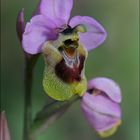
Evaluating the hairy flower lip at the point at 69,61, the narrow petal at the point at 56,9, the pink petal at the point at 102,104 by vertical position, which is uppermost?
the narrow petal at the point at 56,9

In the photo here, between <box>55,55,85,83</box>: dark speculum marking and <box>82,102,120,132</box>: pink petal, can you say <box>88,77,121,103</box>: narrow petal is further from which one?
<box>55,55,85,83</box>: dark speculum marking

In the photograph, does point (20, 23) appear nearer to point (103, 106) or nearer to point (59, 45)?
point (59, 45)

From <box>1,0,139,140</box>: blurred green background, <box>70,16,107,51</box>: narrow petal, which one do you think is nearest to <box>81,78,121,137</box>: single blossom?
<box>70,16,107,51</box>: narrow petal

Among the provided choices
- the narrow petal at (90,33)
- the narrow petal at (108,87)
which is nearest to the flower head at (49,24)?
the narrow petal at (90,33)

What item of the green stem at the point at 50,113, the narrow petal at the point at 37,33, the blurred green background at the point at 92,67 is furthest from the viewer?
the blurred green background at the point at 92,67

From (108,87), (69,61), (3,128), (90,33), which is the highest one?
(90,33)

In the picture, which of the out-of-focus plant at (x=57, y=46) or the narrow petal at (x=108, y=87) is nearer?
the out-of-focus plant at (x=57, y=46)

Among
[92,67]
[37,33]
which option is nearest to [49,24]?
[37,33]

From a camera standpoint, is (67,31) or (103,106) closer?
(67,31)

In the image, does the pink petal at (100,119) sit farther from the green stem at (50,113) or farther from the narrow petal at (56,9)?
the narrow petal at (56,9)
